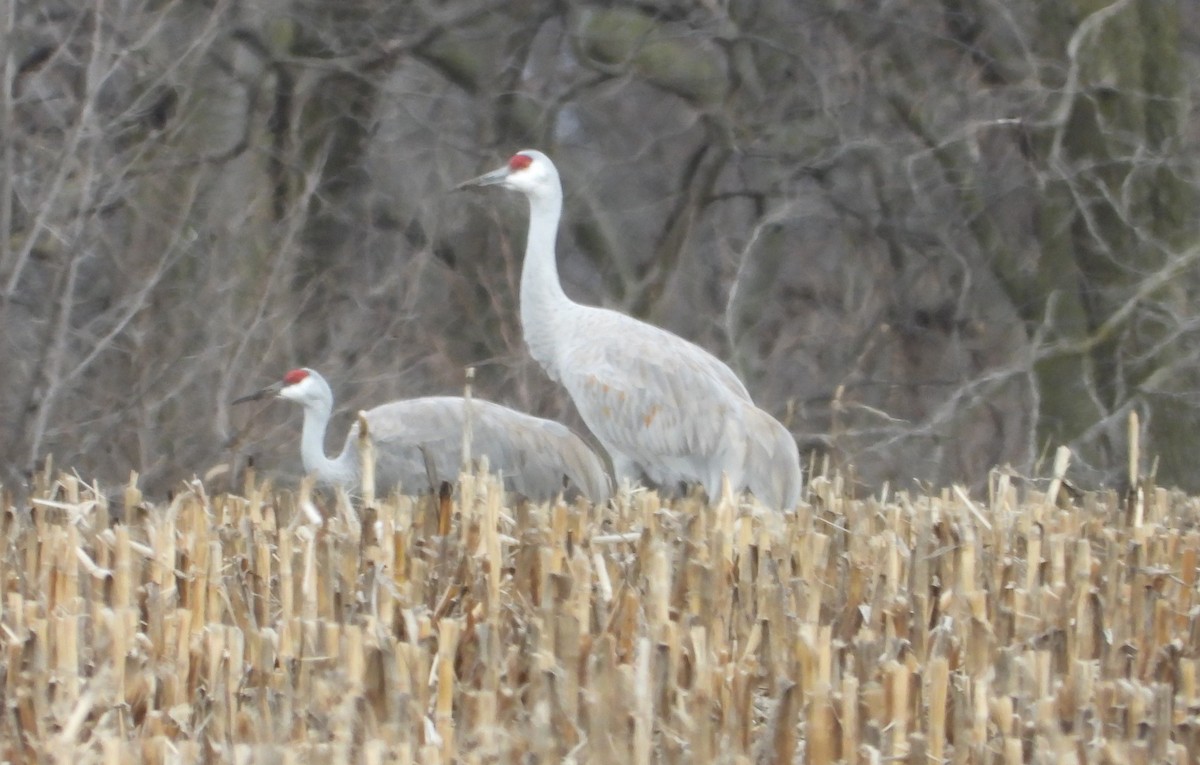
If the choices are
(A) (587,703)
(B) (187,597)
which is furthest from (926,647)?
(B) (187,597)

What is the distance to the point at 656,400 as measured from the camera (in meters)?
7.32

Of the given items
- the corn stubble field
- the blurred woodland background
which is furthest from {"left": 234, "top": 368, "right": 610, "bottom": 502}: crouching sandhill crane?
the corn stubble field

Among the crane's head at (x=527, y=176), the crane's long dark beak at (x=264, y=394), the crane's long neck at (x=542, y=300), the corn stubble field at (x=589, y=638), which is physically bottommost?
the corn stubble field at (x=589, y=638)

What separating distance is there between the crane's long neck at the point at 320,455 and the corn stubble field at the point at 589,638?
3402 mm

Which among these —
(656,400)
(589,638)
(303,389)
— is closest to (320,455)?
(303,389)

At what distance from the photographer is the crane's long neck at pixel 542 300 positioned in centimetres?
759

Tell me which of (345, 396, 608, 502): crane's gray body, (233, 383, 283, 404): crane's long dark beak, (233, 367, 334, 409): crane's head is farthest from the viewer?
(233, 367, 334, 409): crane's head

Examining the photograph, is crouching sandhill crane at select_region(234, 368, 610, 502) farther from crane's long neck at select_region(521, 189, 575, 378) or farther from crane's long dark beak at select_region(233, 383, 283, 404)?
crane's long neck at select_region(521, 189, 575, 378)

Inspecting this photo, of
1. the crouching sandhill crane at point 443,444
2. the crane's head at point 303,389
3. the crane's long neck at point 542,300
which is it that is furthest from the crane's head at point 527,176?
the crane's head at point 303,389

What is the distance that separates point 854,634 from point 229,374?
15.9ft

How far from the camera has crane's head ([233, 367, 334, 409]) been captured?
298 inches

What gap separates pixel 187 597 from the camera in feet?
11.0

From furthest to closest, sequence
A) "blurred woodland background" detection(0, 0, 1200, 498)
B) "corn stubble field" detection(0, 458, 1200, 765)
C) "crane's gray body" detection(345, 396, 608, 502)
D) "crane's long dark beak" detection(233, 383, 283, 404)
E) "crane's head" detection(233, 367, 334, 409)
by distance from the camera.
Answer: "blurred woodland background" detection(0, 0, 1200, 498)
"crane's head" detection(233, 367, 334, 409)
"crane's long dark beak" detection(233, 383, 283, 404)
"crane's gray body" detection(345, 396, 608, 502)
"corn stubble field" detection(0, 458, 1200, 765)

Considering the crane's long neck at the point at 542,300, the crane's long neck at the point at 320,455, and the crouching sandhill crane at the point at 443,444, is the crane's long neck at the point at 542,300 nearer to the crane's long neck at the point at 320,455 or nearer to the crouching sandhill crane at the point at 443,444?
the crouching sandhill crane at the point at 443,444
